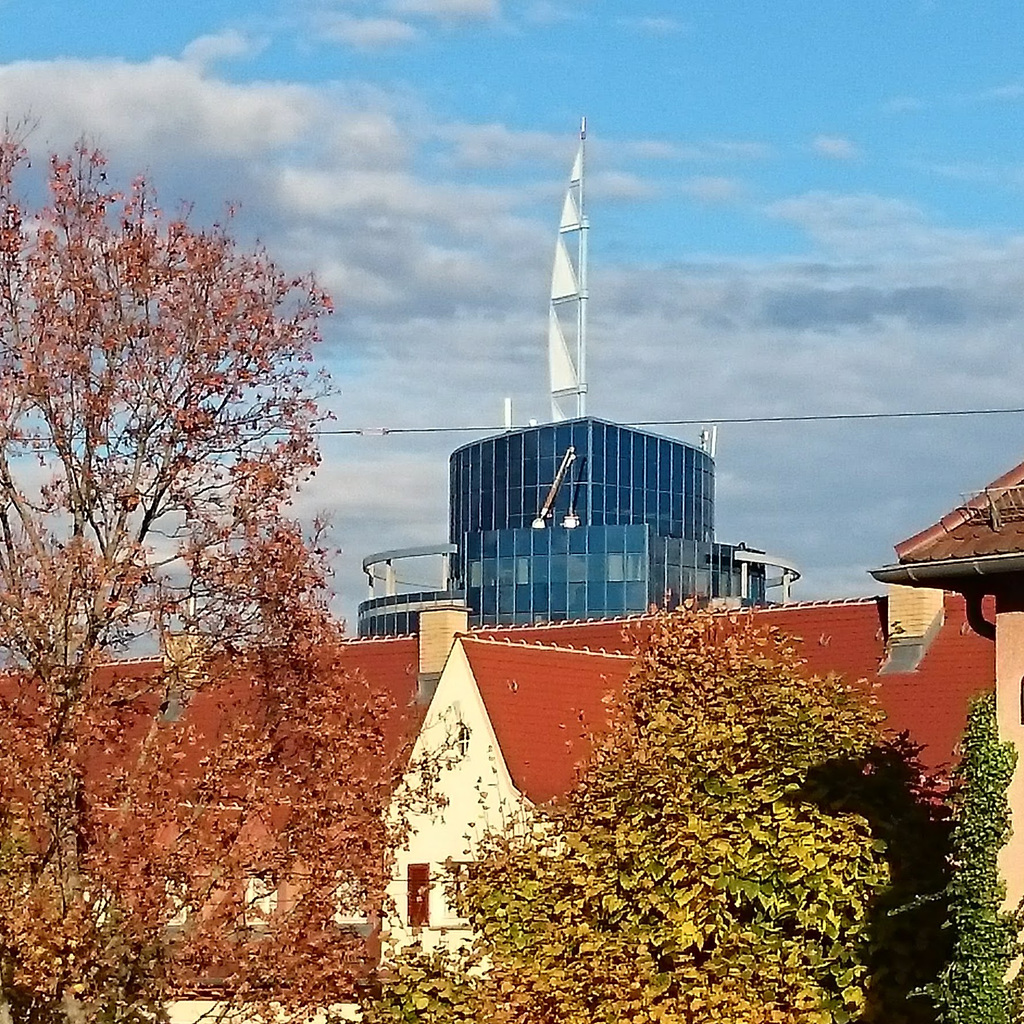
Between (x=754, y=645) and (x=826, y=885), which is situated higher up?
(x=754, y=645)

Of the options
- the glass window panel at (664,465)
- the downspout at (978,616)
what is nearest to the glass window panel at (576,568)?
the glass window panel at (664,465)

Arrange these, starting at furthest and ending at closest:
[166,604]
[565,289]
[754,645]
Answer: [565,289] → [754,645] → [166,604]

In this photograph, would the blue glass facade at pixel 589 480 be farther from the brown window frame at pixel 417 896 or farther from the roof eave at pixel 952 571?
the roof eave at pixel 952 571

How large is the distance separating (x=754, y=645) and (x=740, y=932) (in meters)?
9.36

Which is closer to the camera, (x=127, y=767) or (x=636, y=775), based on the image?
(x=127, y=767)

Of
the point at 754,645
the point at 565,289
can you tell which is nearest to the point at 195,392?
the point at 754,645

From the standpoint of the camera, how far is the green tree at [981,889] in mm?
Answer: 16516

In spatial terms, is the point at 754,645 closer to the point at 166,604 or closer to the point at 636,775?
the point at 636,775

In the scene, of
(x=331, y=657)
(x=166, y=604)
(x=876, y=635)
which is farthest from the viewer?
(x=876, y=635)

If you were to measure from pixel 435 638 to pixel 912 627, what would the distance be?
10076mm

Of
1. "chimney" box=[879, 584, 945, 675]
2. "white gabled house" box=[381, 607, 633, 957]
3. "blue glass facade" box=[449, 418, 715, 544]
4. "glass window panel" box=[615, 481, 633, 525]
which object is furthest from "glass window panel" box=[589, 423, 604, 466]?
"white gabled house" box=[381, 607, 633, 957]

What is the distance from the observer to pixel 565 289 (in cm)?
9875

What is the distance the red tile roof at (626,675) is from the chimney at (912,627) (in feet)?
0.65

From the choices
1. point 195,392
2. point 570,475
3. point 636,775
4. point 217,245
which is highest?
point 570,475
